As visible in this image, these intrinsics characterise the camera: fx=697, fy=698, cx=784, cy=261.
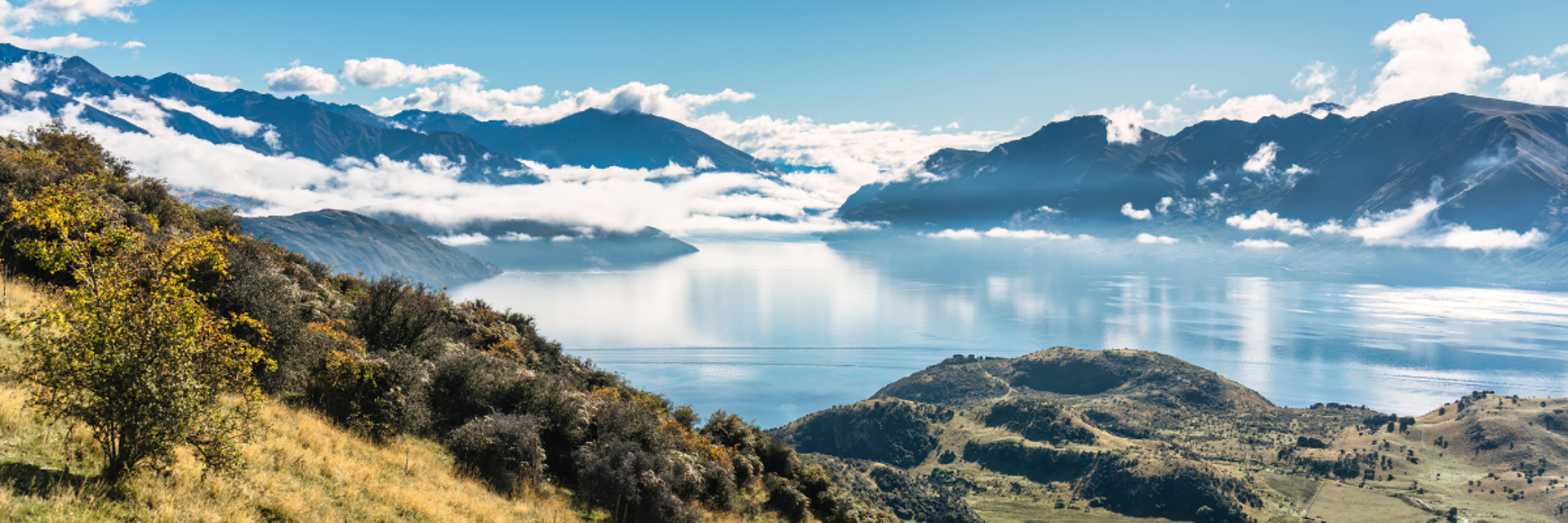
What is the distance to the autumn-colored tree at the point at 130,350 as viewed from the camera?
820 centimetres

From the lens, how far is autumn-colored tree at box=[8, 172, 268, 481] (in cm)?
820

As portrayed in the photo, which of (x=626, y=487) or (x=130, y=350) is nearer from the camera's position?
(x=130, y=350)

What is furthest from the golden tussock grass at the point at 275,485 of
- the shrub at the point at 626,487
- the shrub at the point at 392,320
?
the shrub at the point at 392,320

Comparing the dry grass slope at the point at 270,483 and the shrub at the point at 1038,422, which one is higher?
the dry grass slope at the point at 270,483

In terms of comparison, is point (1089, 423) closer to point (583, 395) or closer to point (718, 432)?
point (718, 432)

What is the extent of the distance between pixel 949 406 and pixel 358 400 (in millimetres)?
134508

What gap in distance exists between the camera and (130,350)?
27.1 ft

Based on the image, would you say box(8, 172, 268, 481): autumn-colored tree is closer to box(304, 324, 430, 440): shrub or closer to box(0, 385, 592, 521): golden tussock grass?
box(0, 385, 592, 521): golden tussock grass

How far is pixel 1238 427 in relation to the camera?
123m

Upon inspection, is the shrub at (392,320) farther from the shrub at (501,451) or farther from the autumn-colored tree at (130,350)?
the autumn-colored tree at (130,350)

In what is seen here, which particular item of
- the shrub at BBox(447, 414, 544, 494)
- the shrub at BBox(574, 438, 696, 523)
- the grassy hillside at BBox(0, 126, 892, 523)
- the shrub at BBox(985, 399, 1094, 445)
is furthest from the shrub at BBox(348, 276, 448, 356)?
the shrub at BBox(985, 399, 1094, 445)

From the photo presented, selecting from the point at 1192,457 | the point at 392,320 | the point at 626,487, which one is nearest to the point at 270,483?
the point at 626,487

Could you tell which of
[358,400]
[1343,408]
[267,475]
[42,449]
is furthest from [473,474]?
[1343,408]

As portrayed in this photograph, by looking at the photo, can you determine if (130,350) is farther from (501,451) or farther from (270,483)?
(501,451)
